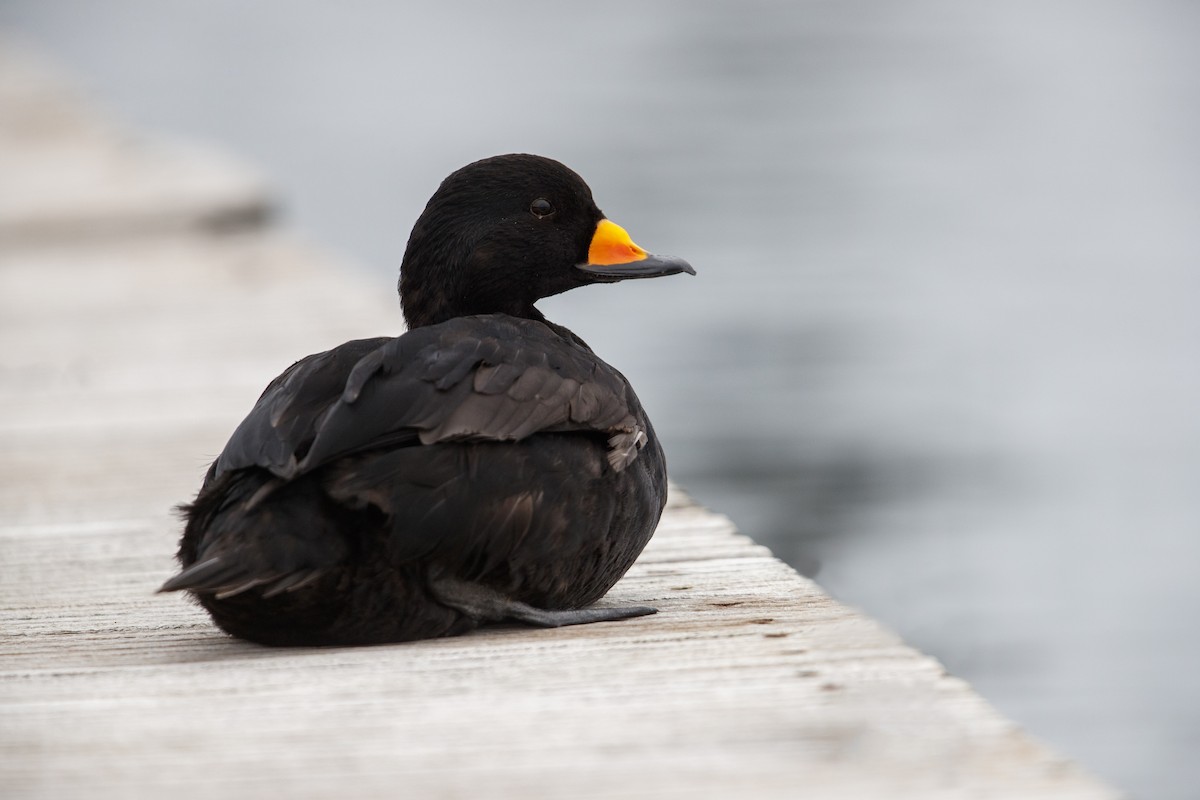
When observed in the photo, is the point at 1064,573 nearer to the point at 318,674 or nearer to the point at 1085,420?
the point at 1085,420

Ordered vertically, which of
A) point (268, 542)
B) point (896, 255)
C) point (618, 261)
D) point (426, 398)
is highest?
point (618, 261)

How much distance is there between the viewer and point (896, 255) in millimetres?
13164

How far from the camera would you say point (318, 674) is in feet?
8.89

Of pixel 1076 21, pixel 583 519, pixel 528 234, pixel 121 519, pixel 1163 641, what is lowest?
pixel 1163 641

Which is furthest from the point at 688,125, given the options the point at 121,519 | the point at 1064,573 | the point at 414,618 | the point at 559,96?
the point at 414,618

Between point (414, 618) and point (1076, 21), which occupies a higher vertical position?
point (1076, 21)

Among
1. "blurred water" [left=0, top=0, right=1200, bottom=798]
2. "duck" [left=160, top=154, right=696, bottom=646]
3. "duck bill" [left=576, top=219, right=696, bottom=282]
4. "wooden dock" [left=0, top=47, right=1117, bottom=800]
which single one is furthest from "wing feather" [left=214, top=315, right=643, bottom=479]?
"blurred water" [left=0, top=0, right=1200, bottom=798]

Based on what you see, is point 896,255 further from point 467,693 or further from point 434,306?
point 467,693

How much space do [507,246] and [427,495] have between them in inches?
37.4

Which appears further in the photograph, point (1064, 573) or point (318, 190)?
point (318, 190)

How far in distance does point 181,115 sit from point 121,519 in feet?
58.1

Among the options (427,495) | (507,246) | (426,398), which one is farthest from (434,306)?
(427,495)

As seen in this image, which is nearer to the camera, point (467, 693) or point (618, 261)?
point (467, 693)

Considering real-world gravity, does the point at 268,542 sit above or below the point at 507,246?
below
